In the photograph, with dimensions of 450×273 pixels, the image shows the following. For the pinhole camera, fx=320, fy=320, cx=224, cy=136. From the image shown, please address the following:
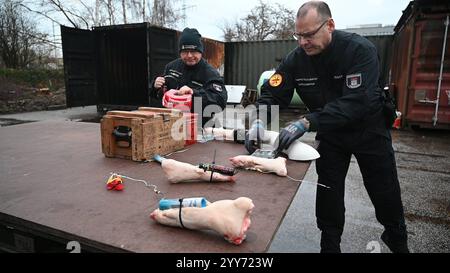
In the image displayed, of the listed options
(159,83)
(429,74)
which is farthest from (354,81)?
(429,74)

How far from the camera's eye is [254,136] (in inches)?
80.4

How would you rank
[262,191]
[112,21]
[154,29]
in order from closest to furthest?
[262,191]
[154,29]
[112,21]

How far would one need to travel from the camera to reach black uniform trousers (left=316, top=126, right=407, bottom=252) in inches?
80.4

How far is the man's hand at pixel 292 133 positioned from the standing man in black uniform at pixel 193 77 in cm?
97

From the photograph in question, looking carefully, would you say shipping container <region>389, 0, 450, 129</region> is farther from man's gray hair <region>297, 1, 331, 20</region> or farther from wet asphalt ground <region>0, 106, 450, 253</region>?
man's gray hair <region>297, 1, 331, 20</region>

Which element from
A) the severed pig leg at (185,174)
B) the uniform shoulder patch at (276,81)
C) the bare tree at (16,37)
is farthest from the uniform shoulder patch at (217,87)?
the bare tree at (16,37)

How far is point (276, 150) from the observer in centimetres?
189

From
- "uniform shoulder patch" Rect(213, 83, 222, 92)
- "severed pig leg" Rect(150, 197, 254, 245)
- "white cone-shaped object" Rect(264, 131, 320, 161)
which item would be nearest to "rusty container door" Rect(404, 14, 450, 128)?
"uniform shoulder patch" Rect(213, 83, 222, 92)

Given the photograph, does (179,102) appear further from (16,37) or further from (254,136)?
(16,37)

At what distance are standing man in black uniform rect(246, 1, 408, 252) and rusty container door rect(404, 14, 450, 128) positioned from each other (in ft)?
17.2

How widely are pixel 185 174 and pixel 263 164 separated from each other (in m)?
0.44

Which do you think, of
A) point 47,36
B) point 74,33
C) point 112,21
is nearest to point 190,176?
point 74,33
